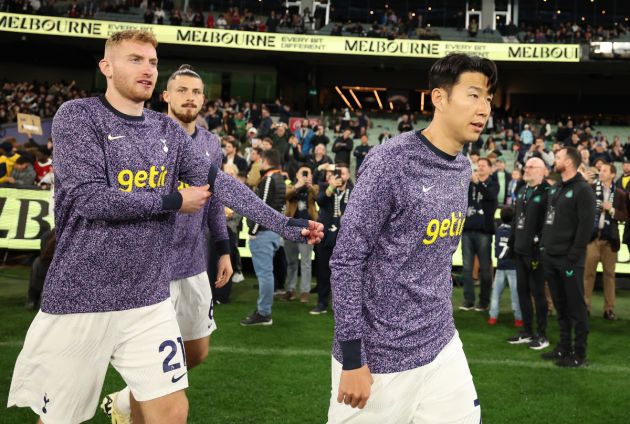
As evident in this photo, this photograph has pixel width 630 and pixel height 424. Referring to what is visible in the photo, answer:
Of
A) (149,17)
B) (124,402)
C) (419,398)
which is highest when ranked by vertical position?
(149,17)

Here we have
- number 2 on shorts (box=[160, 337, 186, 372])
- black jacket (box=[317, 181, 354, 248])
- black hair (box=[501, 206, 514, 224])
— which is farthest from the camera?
black jacket (box=[317, 181, 354, 248])

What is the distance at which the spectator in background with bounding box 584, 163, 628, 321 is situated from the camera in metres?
9.33

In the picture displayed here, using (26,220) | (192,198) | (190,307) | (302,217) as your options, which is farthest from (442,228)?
(26,220)

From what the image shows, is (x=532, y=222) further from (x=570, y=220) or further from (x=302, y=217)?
(x=302, y=217)

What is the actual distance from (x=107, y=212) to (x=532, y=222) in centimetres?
567

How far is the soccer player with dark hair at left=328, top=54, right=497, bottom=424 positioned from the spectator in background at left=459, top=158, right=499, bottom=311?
6663 mm

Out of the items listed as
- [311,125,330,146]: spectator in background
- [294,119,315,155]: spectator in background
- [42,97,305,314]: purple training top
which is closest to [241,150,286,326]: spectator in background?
[42,97,305,314]: purple training top

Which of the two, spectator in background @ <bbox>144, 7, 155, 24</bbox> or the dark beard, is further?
spectator in background @ <bbox>144, 7, 155, 24</bbox>

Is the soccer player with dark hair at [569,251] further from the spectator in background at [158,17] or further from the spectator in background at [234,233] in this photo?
the spectator in background at [158,17]

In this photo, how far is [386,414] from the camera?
2.66 meters

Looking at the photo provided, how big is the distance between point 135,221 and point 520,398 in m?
3.83

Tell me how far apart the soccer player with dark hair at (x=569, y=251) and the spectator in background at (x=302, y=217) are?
11.5ft

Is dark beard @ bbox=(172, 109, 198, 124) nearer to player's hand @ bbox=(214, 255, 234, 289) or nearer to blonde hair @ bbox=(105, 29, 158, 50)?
player's hand @ bbox=(214, 255, 234, 289)

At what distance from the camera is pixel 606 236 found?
9445 mm
